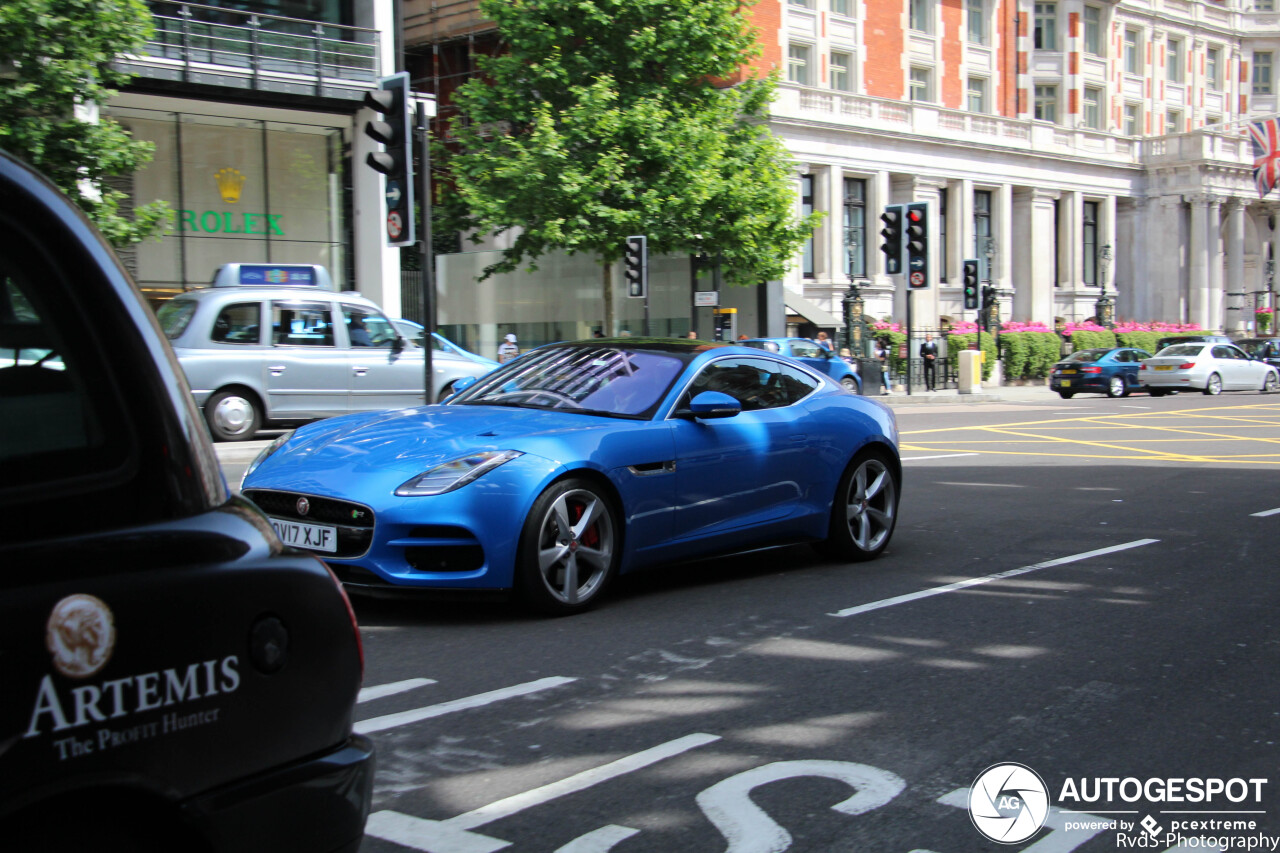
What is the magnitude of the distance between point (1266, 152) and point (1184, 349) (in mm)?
28523

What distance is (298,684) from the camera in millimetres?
2293

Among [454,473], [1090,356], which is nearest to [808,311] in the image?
[1090,356]

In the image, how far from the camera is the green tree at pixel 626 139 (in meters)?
31.0

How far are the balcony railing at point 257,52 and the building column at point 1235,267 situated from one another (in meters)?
48.6

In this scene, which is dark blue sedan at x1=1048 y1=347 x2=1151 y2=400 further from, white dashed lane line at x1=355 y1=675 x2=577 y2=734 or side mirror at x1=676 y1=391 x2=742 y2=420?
white dashed lane line at x1=355 y1=675 x2=577 y2=734

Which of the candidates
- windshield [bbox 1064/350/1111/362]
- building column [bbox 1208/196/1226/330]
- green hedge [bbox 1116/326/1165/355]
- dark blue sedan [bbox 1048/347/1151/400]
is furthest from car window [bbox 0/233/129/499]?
building column [bbox 1208/196/1226/330]

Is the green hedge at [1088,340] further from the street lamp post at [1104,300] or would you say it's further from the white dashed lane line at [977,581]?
the white dashed lane line at [977,581]

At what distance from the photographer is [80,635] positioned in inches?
76.1

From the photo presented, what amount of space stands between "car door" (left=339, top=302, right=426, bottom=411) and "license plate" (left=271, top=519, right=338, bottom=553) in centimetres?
1078

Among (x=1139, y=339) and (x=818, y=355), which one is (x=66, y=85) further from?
(x=1139, y=339)

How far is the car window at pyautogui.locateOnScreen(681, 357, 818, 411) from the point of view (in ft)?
23.9

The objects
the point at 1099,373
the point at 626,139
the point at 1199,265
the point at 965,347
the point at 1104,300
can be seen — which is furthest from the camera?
the point at 1199,265

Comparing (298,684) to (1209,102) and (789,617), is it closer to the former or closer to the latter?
(789,617)

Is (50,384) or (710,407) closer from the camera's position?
(50,384)
